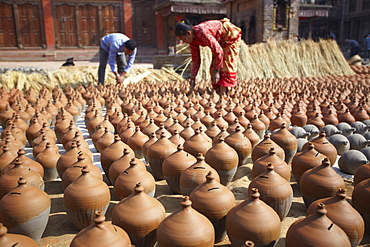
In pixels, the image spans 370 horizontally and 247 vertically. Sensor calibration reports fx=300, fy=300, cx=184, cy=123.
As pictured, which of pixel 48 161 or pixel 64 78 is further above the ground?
pixel 64 78

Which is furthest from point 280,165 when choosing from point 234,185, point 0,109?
point 0,109

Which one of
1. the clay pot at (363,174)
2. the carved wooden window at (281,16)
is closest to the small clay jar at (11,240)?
the clay pot at (363,174)

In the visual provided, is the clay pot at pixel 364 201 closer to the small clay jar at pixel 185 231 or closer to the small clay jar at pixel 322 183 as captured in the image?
the small clay jar at pixel 322 183

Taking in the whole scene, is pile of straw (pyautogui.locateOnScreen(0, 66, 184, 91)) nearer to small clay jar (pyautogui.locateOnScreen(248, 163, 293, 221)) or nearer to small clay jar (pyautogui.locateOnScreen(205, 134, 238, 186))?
small clay jar (pyautogui.locateOnScreen(205, 134, 238, 186))

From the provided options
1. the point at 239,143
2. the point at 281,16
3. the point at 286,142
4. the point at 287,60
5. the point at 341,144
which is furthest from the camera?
the point at 281,16

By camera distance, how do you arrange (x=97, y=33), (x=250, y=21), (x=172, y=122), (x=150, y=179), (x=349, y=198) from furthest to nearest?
1. (x=97, y=33)
2. (x=250, y=21)
3. (x=172, y=122)
4. (x=349, y=198)
5. (x=150, y=179)

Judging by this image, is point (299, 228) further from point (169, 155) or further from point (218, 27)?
A: point (218, 27)

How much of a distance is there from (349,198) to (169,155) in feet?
5.31

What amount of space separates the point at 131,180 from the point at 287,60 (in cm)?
944

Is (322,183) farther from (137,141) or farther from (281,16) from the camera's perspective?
(281,16)

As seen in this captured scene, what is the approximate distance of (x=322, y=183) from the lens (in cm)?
225

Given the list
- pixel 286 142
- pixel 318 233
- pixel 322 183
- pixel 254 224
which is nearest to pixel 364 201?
pixel 322 183

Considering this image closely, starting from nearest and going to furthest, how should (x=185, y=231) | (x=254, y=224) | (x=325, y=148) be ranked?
(x=185, y=231) → (x=254, y=224) → (x=325, y=148)

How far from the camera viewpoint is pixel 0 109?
526cm
